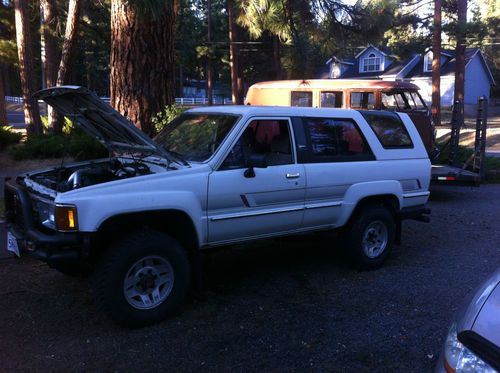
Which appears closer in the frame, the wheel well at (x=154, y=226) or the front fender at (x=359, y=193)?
the wheel well at (x=154, y=226)

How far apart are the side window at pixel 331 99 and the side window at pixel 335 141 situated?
7.93 m

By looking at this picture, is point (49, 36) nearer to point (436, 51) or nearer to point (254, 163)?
point (254, 163)

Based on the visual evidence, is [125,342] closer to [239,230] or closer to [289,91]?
[239,230]

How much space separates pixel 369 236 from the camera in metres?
5.64

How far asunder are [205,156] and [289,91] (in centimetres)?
1009

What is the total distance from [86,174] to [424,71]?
152ft

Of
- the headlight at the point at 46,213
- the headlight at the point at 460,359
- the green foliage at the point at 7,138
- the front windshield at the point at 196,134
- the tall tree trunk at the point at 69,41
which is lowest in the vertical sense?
the headlight at the point at 460,359

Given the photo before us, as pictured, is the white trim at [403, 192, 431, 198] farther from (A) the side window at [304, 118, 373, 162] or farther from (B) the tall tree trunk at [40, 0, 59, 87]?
(B) the tall tree trunk at [40, 0, 59, 87]

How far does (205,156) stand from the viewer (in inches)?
181

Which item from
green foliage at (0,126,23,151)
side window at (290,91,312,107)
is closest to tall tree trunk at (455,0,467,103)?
side window at (290,91,312,107)

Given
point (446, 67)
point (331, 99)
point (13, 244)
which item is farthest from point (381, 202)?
point (446, 67)

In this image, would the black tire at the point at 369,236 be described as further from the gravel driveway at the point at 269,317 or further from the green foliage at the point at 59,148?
the green foliage at the point at 59,148

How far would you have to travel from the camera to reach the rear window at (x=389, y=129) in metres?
5.77

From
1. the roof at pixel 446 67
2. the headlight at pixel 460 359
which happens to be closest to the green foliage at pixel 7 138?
the headlight at pixel 460 359
